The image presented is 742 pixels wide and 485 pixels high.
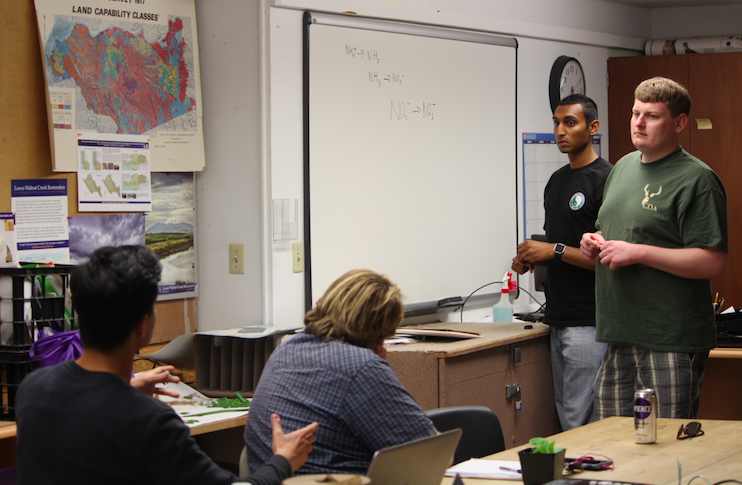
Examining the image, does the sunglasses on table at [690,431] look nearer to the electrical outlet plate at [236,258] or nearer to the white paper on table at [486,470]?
the white paper on table at [486,470]

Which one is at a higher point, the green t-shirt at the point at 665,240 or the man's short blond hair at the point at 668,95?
the man's short blond hair at the point at 668,95

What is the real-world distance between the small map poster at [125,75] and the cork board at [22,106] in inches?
1.9

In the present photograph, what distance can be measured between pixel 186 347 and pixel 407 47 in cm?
167

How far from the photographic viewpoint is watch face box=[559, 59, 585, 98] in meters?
4.31

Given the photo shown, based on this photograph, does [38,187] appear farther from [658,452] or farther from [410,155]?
[658,452]

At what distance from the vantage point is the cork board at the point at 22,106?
2.61 meters

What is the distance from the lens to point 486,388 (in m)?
3.15

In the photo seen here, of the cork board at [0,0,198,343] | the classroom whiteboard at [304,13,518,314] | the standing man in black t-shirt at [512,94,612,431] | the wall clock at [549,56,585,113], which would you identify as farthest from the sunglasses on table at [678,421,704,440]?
the wall clock at [549,56,585,113]

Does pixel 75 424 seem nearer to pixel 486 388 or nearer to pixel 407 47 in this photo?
pixel 486 388

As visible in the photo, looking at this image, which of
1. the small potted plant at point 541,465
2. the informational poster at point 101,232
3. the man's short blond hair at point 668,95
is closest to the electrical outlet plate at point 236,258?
the informational poster at point 101,232

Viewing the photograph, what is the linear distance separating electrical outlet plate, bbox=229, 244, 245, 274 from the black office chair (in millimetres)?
1240

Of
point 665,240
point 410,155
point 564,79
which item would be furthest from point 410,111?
point 665,240

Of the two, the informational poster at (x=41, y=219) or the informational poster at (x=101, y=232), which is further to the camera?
the informational poster at (x=101, y=232)

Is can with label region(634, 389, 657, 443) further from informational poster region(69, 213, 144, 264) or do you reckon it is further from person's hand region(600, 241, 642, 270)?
informational poster region(69, 213, 144, 264)
